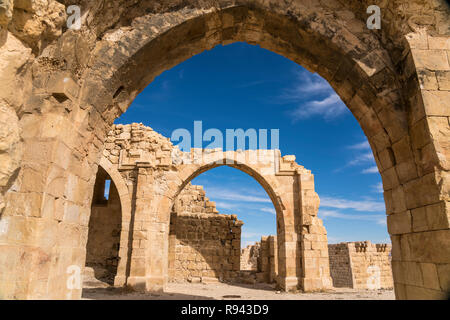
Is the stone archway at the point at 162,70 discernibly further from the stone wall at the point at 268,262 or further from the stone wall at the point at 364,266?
the stone wall at the point at 364,266

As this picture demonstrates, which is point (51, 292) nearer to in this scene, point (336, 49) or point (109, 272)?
point (336, 49)

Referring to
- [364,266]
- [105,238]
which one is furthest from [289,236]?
[364,266]

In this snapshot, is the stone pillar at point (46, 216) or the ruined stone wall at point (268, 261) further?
the ruined stone wall at point (268, 261)

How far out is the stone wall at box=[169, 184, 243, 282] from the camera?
1402 cm

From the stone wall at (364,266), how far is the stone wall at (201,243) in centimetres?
693

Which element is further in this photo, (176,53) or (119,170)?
(119,170)

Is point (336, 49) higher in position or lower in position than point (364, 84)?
higher

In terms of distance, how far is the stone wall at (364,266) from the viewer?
16.7 meters

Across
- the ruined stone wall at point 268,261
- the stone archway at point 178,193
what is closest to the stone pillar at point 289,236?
the stone archway at point 178,193

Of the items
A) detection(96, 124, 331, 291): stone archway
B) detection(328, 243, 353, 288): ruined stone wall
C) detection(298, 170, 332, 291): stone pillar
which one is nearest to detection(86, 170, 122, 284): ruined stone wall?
detection(96, 124, 331, 291): stone archway

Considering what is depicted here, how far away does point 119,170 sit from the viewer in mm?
10594

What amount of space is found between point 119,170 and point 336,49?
891cm

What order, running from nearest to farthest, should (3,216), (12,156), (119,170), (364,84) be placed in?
(12,156) → (3,216) → (364,84) → (119,170)
